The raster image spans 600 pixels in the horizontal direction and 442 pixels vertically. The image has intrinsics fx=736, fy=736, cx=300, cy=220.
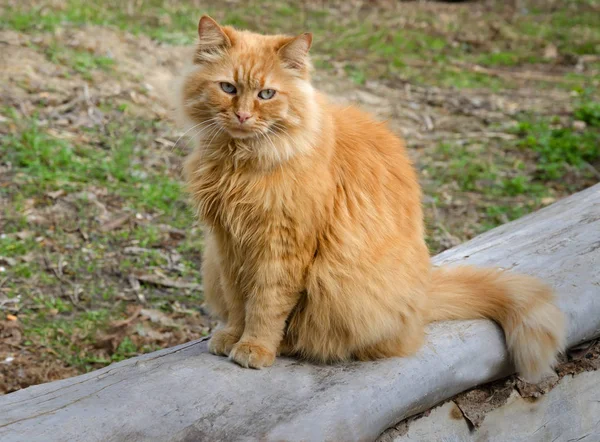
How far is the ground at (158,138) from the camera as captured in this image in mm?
4332

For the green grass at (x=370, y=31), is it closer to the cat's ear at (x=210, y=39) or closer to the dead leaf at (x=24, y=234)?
the dead leaf at (x=24, y=234)

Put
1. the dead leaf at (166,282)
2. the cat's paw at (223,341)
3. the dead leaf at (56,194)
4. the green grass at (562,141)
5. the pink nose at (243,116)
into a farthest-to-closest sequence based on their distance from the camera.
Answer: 1. the green grass at (562,141)
2. the dead leaf at (56,194)
3. the dead leaf at (166,282)
4. the cat's paw at (223,341)
5. the pink nose at (243,116)

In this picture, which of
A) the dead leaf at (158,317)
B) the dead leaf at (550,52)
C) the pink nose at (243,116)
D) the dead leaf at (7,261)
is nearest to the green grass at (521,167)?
the dead leaf at (158,317)

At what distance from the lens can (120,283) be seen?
457 cm

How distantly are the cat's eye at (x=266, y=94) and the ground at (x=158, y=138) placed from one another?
186cm

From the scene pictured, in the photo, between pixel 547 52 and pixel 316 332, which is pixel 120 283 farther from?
pixel 547 52

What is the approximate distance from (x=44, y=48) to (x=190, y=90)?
4332 mm

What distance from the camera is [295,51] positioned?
2.89 metres

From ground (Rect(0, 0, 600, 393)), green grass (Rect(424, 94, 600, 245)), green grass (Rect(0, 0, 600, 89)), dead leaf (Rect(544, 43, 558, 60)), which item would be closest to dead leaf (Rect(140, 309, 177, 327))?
ground (Rect(0, 0, 600, 393))

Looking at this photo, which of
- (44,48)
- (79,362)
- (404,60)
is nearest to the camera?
(79,362)

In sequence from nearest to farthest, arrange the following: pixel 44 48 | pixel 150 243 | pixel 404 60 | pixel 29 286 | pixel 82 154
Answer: pixel 29 286 < pixel 150 243 < pixel 82 154 < pixel 44 48 < pixel 404 60

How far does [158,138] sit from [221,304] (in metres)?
3.12

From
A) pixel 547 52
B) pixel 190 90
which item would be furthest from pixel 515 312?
pixel 547 52

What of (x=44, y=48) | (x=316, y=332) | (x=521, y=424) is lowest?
(x=521, y=424)
